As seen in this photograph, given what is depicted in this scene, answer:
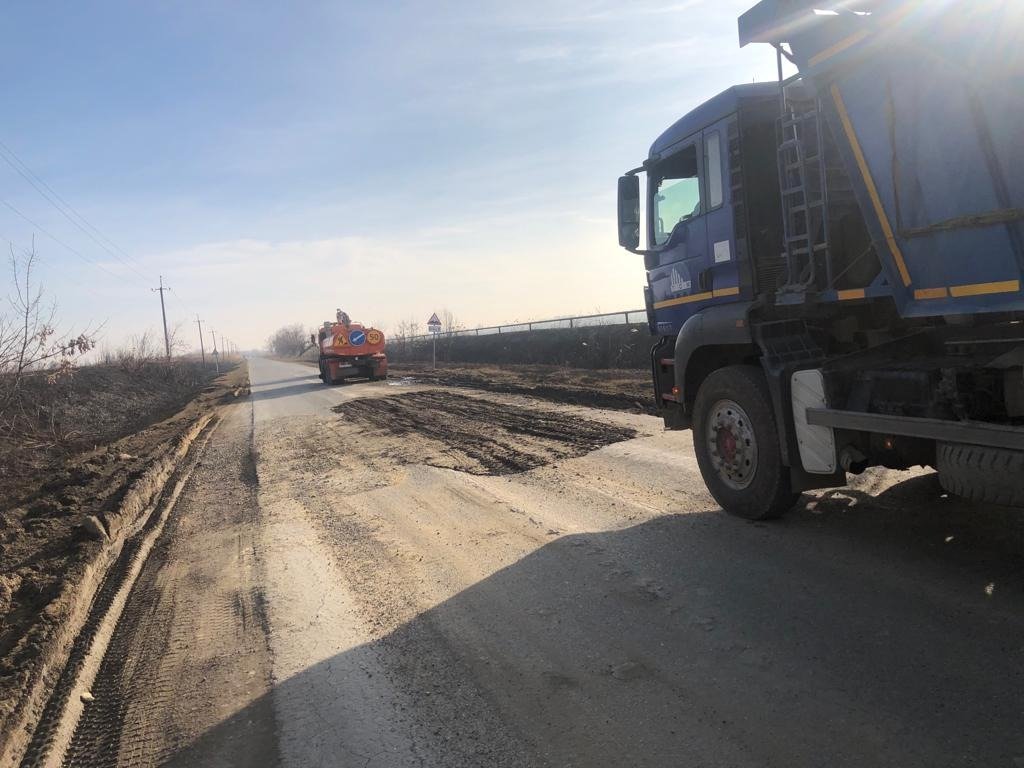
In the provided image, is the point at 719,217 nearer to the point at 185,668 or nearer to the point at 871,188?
the point at 871,188

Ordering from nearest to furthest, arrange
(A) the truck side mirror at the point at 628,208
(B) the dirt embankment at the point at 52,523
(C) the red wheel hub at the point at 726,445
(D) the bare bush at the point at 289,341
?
(B) the dirt embankment at the point at 52,523, (C) the red wheel hub at the point at 726,445, (A) the truck side mirror at the point at 628,208, (D) the bare bush at the point at 289,341

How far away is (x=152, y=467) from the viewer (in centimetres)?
940

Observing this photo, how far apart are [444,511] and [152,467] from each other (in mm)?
5536

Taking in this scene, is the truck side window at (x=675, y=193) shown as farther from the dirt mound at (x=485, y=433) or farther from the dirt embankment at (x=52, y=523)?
the dirt embankment at (x=52, y=523)

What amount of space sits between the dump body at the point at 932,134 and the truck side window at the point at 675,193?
1625 millimetres

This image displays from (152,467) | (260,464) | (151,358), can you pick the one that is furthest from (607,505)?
(151,358)

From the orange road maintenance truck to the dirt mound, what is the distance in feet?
33.6

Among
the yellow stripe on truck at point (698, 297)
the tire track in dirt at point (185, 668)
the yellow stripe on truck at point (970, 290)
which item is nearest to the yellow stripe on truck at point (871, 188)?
the yellow stripe on truck at point (970, 290)

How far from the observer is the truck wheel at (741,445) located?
4.86 metres

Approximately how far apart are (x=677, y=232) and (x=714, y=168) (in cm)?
71

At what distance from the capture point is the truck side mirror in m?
6.45

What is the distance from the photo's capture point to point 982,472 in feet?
11.1

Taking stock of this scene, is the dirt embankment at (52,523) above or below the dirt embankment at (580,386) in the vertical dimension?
below

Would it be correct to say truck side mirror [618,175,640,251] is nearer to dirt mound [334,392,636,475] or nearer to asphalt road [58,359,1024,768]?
asphalt road [58,359,1024,768]
